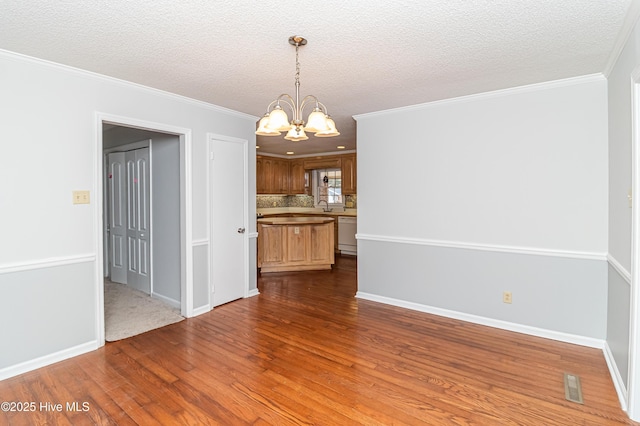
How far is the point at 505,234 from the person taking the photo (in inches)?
140

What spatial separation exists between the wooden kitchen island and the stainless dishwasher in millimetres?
1576

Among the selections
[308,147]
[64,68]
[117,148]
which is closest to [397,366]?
[64,68]

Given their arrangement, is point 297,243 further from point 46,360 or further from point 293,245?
point 46,360

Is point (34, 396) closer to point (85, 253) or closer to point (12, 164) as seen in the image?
point (85, 253)

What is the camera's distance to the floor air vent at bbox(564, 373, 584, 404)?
2328 mm

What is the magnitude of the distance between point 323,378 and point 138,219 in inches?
141

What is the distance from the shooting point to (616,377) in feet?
8.18

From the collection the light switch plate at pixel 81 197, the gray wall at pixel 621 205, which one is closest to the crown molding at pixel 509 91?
the gray wall at pixel 621 205

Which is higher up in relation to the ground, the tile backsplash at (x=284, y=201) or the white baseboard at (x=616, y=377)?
the tile backsplash at (x=284, y=201)

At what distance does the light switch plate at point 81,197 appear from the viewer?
2.96 m

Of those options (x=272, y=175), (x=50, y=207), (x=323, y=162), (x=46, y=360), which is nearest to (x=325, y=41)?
(x=50, y=207)

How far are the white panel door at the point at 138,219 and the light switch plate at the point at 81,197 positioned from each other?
1528 mm

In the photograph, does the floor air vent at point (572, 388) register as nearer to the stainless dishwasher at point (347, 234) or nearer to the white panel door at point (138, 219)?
the white panel door at point (138, 219)

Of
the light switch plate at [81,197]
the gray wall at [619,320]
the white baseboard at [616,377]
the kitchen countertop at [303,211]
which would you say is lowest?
the white baseboard at [616,377]
